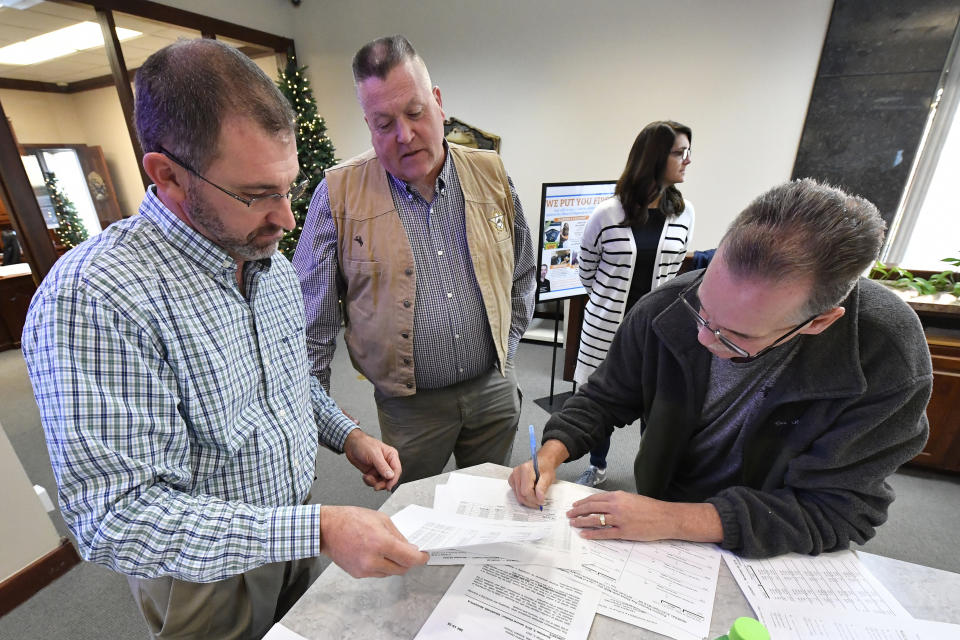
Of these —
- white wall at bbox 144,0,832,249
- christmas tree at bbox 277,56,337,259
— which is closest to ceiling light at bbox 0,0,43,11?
white wall at bbox 144,0,832,249

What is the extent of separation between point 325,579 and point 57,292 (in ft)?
2.07

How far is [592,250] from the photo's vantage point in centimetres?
214

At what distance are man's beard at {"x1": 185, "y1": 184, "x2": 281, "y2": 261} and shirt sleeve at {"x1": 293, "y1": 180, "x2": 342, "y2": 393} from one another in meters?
0.50

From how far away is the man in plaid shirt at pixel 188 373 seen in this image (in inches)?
24.0

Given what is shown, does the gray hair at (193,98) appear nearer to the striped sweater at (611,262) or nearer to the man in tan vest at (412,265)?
the man in tan vest at (412,265)

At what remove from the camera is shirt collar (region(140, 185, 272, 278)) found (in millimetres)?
726

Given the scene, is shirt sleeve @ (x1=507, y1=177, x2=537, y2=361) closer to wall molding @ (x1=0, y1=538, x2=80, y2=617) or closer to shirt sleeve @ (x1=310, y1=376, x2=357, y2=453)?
shirt sleeve @ (x1=310, y1=376, x2=357, y2=453)

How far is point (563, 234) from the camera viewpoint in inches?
106

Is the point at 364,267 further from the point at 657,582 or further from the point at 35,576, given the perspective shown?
the point at 35,576

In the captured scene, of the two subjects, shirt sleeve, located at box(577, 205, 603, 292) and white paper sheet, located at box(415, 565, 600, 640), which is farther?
shirt sleeve, located at box(577, 205, 603, 292)

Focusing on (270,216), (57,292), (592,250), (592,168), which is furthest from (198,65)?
(592,168)

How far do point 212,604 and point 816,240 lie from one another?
49.9 inches

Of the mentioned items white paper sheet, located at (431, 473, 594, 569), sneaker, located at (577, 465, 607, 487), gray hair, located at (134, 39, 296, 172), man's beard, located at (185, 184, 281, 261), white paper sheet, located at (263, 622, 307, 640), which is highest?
gray hair, located at (134, 39, 296, 172)

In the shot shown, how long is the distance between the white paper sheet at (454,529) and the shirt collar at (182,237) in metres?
0.61
